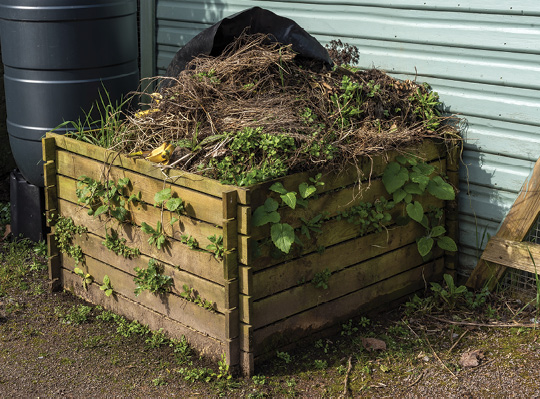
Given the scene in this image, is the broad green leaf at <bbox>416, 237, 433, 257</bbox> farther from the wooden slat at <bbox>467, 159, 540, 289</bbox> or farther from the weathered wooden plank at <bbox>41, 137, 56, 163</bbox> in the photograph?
the weathered wooden plank at <bbox>41, 137, 56, 163</bbox>

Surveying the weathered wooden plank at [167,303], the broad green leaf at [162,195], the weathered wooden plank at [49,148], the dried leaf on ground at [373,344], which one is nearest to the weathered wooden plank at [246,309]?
the weathered wooden plank at [167,303]

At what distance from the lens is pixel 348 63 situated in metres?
4.68

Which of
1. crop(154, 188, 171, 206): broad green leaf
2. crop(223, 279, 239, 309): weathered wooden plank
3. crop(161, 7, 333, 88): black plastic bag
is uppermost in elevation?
crop(161, 7, 333, 88): black plastic bag

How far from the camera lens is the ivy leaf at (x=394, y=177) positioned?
387 centimetres

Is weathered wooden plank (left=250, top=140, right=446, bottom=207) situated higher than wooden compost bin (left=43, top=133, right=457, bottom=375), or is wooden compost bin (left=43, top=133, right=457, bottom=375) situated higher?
weathered wooden plank (left=250, top=140, right=446, bottom=207)

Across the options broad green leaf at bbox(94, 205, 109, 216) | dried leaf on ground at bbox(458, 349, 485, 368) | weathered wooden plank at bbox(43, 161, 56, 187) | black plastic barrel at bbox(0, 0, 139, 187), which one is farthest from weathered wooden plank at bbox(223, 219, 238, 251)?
black plastic barrel at bbox(0, 0, 139, 187)

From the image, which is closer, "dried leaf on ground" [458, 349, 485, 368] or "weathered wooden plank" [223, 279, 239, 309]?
"weathered wooden plank" [223, 279, 239, 309]

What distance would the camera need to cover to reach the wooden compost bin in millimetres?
3420

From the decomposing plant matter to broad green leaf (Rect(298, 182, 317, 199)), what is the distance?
0.37ft

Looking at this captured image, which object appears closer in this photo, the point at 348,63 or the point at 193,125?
the point at 193,125

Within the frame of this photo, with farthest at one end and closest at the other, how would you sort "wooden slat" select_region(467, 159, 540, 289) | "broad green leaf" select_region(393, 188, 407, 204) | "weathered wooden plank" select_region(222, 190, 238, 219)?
"wooden slat" select_region(467, 159, 540, 289) < "broad green leaf" select_region(393, 188, 407, 204) < "weathered wooden plank" select_region(222, 190, 238, 219)

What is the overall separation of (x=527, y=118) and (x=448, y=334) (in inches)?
50.4

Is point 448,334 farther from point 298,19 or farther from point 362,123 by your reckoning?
point 298,19

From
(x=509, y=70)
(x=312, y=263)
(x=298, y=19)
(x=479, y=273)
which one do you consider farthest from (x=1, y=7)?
(x=479, y=273)
